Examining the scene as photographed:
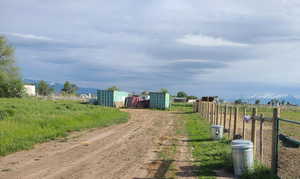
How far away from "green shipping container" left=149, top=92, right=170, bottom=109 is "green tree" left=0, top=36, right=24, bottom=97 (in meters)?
24.9

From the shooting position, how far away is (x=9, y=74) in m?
59.2

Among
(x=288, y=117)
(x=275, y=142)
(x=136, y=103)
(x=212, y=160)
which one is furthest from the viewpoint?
(x=136, y=103)

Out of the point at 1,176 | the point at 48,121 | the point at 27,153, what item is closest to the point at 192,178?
the point at 1,176

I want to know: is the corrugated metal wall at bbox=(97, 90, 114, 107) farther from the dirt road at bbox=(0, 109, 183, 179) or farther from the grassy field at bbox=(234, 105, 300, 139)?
the dirt road at bbox=(0, 109, 183, 179)

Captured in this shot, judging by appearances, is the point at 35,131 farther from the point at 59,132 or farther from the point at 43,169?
the point at 43,169

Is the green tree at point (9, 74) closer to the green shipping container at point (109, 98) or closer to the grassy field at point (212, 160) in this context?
the green shipping container at point (109, 98)

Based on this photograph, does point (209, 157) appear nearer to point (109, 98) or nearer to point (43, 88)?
point (109, 98)

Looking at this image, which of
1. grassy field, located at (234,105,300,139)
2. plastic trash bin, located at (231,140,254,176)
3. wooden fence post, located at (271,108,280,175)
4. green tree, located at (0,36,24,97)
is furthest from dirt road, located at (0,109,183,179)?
green tree, located at (0,36,24,97)

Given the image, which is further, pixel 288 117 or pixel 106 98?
pixel 106 98

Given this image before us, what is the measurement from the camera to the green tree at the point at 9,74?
2299 inches

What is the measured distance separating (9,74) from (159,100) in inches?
1097

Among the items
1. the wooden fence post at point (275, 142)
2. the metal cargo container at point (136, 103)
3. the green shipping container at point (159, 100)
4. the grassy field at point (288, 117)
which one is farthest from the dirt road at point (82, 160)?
the metal cargo container at point (136, 103)

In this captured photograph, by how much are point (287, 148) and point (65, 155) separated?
8.23 meters

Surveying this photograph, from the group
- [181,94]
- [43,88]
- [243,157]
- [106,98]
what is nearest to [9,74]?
[106,98]
